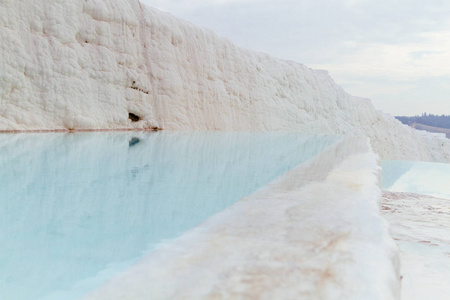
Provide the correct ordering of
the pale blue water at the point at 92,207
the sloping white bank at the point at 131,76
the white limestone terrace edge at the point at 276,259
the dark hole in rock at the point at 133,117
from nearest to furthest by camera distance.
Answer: the white limestone terrace edge at the point at 276,259
the pale blue water at the point at 92,207
the sloping white bank at the point at 131,76
the dark hole in rock at the point at 133,117

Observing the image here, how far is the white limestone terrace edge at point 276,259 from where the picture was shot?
1095 mm

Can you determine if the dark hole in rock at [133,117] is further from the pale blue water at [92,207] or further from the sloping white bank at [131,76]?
the pale blue water at [92,207]

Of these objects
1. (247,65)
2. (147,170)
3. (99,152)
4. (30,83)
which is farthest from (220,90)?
(147,170)

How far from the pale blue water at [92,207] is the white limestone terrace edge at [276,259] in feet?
0.63

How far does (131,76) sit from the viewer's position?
10.1 metres

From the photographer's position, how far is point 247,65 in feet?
47.3

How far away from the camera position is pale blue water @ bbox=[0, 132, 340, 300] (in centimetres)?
142

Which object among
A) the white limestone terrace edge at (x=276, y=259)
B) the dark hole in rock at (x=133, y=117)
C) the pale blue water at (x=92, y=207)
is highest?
the dark hole in rock at (x=133, y=117)

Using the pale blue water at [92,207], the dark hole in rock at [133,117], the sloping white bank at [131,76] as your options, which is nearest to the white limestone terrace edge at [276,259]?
the pale blue water at [92,207]

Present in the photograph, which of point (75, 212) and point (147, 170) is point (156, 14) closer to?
point (147, 170)

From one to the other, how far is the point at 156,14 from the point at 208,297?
445 inches

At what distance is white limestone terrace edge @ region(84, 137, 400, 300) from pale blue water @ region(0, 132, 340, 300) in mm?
192

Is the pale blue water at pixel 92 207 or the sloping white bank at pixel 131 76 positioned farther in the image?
the sloping white bank at pixel 131 76

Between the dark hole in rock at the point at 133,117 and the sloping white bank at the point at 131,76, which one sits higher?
the sloping white bank at the point at 131,76
